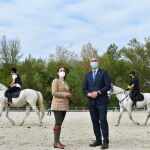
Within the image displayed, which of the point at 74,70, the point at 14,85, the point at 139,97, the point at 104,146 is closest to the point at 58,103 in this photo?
the point at 104,146

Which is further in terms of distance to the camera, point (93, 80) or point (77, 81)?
point (77, 81)

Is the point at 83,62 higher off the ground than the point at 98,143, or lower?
higher

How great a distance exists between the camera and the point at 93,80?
10.5 metres

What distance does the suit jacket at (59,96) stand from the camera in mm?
10258

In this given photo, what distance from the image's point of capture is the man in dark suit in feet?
33.2

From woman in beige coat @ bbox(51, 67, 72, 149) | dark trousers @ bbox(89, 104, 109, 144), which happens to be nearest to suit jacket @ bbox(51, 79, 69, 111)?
woman in beige coat @ bbox(51, 67, 72, 149)

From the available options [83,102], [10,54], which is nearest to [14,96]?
[83,102]

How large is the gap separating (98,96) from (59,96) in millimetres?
997

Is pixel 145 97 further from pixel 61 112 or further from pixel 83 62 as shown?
pixel 83 62

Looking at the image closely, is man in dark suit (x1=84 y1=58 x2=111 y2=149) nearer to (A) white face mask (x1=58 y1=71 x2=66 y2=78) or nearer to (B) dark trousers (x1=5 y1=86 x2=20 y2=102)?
(A) white face mask (x1=58 y1=71 x2=66 y2=78)

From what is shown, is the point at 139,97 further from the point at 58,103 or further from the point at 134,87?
the point at 58,103

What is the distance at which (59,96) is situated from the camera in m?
10.3

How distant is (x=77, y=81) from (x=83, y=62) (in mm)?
7591

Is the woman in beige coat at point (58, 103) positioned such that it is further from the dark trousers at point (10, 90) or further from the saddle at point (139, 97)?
the saddle at point (139, 97)
